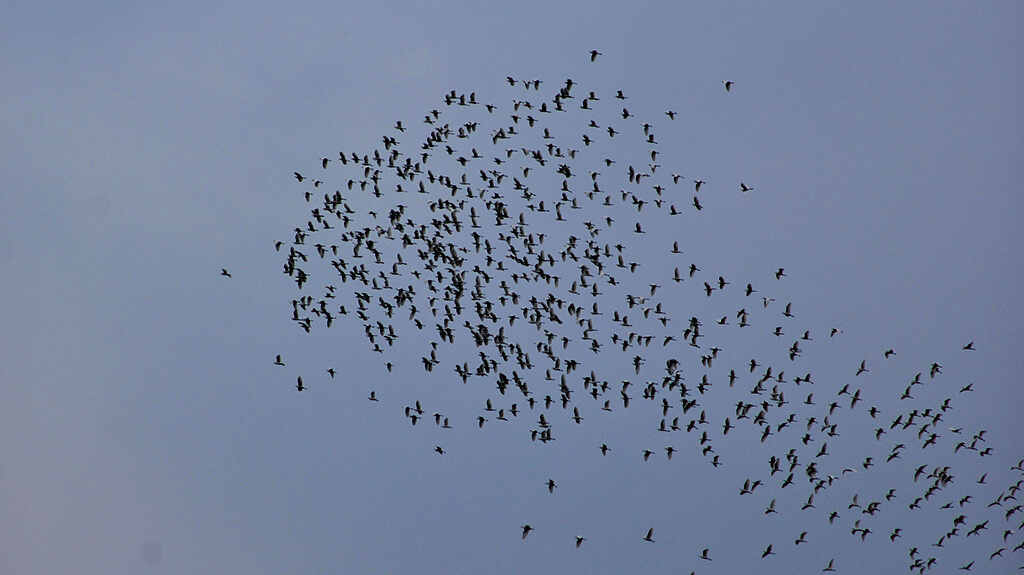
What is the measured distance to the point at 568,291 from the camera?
7925cm

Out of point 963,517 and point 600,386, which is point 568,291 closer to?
point 600,386

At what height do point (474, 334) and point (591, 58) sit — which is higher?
point (591, 58)

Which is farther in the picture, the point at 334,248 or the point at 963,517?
the point at 963,517

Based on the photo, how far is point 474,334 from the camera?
3046 inches

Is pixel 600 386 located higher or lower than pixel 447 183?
lower

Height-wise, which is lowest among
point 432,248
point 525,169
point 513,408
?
point 513,408

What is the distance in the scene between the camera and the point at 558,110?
7556 cm

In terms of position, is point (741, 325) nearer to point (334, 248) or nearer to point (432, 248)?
point (432, 248)

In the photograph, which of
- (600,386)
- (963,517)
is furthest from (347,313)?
(963,517)

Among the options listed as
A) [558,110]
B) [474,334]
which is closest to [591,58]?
[558,110]

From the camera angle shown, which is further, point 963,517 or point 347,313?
point 963,517

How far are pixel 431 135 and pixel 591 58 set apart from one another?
8.99 meters

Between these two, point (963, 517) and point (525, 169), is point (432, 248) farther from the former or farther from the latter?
point (963, 517)

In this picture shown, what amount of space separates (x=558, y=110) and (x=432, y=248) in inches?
383
